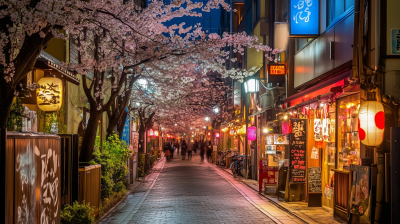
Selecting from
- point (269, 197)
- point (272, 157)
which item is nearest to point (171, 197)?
point (269, 197)

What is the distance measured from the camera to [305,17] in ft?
45.5

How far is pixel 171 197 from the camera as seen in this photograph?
16094 millimetres

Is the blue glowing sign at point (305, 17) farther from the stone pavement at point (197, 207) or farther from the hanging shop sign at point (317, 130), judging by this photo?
the stone pavement at point (197, 207)

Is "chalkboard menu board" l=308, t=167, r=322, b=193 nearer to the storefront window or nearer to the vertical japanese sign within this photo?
the storefront window

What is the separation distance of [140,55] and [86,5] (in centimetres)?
547

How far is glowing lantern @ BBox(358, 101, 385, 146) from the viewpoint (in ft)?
29.7

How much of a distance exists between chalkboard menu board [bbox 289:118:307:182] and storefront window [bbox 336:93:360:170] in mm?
2020

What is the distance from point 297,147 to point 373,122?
5.24 m

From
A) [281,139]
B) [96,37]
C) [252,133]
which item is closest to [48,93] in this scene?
[96,37]

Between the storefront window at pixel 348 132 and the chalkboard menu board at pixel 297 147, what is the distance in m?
2.02

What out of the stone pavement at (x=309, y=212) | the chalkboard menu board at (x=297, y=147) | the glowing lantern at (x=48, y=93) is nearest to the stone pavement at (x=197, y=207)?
the stone pavement at (x=309, y=212)

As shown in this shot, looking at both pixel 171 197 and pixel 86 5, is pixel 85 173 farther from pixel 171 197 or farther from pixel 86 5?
pixel 171 197

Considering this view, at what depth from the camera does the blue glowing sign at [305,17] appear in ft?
44.8

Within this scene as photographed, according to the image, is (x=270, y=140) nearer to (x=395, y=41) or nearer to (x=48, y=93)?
(x=395, y=41)
